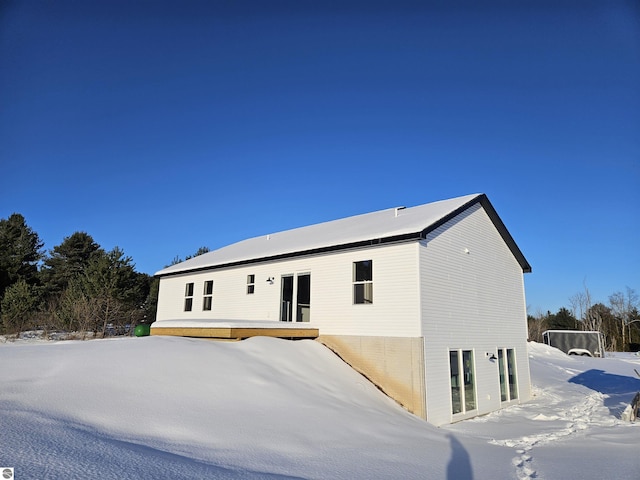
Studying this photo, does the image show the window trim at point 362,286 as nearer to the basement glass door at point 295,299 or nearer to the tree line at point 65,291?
the basement glass door at point 295,299

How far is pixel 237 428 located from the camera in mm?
5309

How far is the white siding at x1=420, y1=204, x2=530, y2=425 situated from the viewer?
10.6 metres

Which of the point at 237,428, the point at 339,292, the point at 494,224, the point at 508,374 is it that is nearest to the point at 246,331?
the point at 339,292

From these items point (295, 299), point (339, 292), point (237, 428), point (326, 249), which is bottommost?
point (237, 428)

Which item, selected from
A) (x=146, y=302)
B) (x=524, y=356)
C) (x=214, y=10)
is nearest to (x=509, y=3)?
(x=214, y=10)

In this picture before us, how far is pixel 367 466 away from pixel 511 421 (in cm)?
761

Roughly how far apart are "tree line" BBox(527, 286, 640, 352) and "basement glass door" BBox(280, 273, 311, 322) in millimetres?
38670

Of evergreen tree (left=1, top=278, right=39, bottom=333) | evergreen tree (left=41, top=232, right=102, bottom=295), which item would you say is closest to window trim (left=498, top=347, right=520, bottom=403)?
evergreen tree (left=1, top=278, right=39, bottom=333)

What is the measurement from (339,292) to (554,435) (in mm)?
6427

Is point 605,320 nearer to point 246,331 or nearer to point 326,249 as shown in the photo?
point 326,249

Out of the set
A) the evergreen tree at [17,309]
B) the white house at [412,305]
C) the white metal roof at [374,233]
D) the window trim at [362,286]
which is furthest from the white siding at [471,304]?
the evergreen tree at [17,309]

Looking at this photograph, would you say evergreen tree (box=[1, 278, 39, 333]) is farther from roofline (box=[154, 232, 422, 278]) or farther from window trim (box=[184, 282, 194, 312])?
roofline (box=[154, 232, 422, 278])

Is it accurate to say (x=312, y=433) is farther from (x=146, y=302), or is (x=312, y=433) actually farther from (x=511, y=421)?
(x=146, y=302)

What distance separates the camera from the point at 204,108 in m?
15.6
